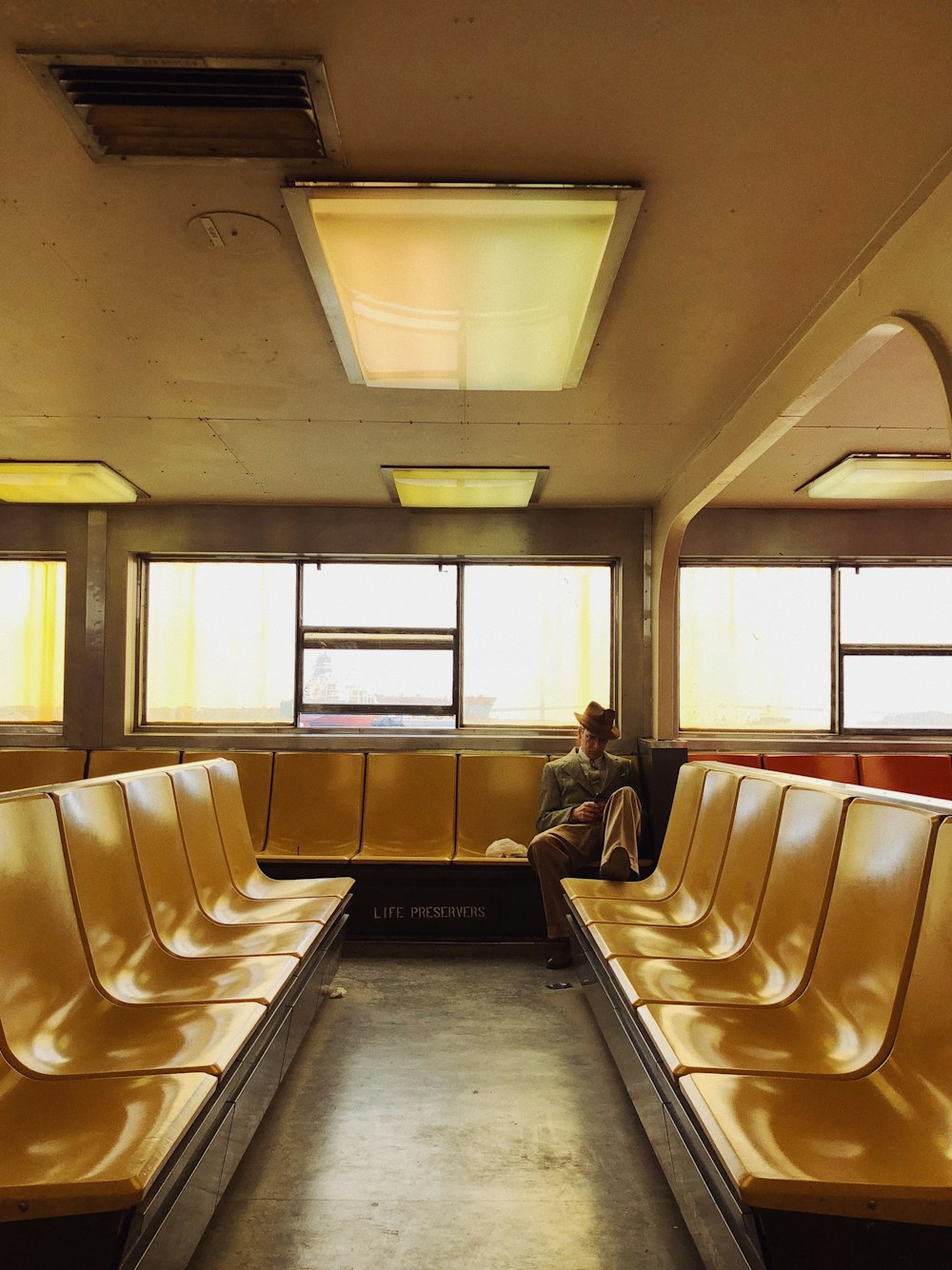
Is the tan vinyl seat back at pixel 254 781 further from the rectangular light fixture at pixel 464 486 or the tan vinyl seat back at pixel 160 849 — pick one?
the tan vinyl seat back at pixel 160 849

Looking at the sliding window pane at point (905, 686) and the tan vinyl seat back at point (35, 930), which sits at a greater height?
the sliding window pane at point (905, 686)

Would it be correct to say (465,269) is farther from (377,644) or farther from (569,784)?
(377,644)

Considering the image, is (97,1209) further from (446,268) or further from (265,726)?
(265,726)

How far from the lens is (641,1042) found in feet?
7.27

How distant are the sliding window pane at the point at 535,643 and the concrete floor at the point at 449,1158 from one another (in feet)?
7.81

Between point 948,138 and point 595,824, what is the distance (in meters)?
3.47

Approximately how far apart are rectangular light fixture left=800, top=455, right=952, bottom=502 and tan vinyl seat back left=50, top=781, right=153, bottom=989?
4178mm

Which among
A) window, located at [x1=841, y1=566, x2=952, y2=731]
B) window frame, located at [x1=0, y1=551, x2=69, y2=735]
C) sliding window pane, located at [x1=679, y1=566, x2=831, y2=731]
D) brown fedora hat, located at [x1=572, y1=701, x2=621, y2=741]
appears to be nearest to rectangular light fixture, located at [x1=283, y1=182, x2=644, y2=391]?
brown fedora hat, located at [x1=572, y1=701, x2=621, y2=741]

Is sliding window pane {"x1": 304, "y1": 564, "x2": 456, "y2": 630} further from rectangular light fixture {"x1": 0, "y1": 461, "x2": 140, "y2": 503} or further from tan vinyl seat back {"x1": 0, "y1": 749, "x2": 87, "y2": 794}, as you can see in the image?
tan vinyl seat back {"x1": 0, "y1": 749, "x2": 87, "y2": 794}

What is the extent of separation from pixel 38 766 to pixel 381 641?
2.37 meters

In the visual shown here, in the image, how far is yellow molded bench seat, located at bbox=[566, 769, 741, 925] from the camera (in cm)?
320

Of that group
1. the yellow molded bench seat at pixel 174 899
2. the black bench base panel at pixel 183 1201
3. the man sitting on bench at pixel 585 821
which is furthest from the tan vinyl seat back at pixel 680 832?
the black bench base panel at pixel 183 1201

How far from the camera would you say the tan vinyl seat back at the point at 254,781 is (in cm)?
524

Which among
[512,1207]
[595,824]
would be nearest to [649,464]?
[595,824]
